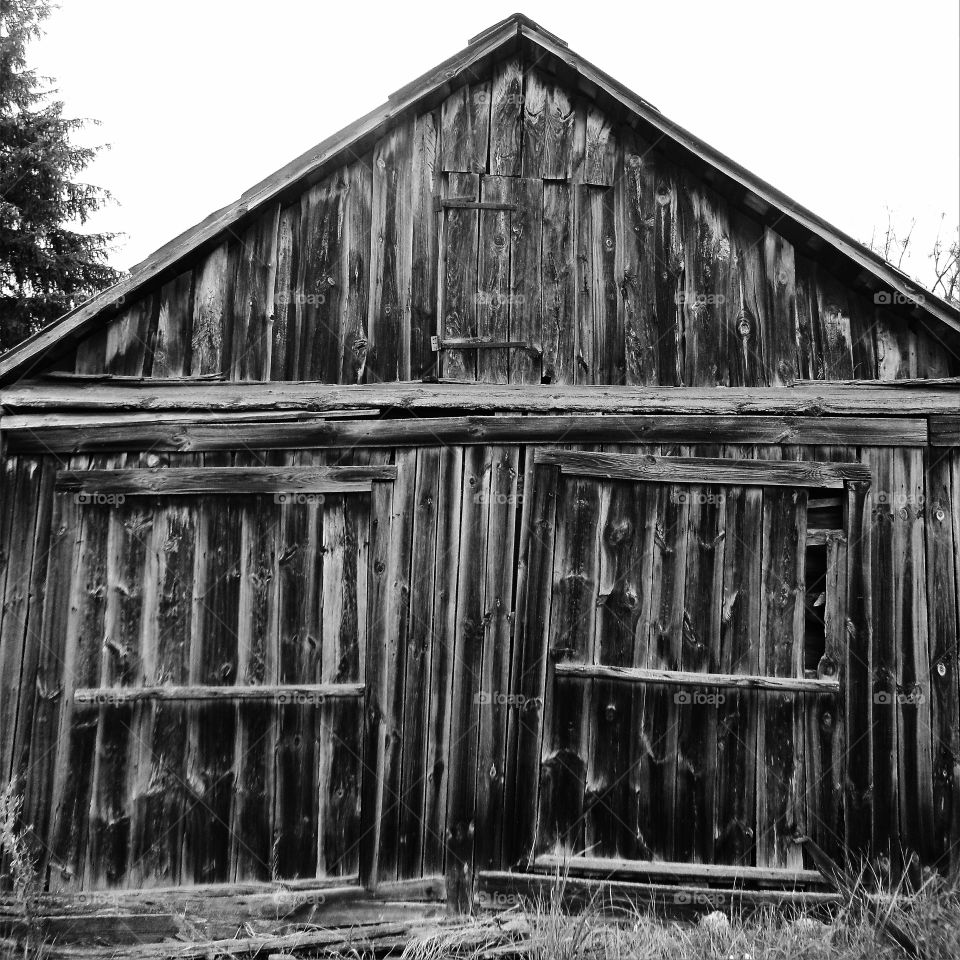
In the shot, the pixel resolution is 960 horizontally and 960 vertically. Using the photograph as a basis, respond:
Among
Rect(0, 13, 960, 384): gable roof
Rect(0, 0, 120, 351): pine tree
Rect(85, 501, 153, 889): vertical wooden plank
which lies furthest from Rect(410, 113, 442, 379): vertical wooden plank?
Rect(0, 0, 120, 351): pine tree

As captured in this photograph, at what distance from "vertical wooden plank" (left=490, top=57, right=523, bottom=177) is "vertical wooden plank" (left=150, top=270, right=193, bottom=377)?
2306 mm

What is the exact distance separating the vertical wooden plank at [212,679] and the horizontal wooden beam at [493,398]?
2.41ft

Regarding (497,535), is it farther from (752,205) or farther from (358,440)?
(752,205)

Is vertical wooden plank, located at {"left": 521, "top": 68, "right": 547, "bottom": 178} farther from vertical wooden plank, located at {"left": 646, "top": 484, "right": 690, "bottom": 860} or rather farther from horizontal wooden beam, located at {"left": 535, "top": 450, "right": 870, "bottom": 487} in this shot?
vertical wooden plank, located at {"left": 646, "top": 484, "right": 690, "bottom": 860}

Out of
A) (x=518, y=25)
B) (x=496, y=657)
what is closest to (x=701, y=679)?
(x=496, y=657)

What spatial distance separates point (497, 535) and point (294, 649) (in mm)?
1527

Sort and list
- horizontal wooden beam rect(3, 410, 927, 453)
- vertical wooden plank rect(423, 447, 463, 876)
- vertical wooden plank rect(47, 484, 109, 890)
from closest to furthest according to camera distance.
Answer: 1. vertical wooden plank rect(47, 484, 109, 890)
2. vertical wooden plank rect(423, 447, 463, 876)
3. horizontal wooden beam rect(3, 410, 927, 453)

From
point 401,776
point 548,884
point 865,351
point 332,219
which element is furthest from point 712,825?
point 332,219

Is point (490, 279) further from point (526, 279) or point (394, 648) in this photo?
point (394, 648)

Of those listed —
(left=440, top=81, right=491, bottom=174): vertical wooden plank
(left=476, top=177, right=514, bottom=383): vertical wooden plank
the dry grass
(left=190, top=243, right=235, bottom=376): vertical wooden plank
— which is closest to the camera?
the dry grass

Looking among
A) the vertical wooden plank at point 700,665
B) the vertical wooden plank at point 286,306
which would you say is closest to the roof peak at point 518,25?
the vertical wooden plank at point 286,306

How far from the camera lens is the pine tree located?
44.1 feet

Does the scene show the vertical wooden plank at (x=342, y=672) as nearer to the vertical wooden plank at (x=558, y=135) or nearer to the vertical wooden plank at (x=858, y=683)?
the vertical wooden plank at (x=558, y=135)

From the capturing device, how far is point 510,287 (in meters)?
5.34
